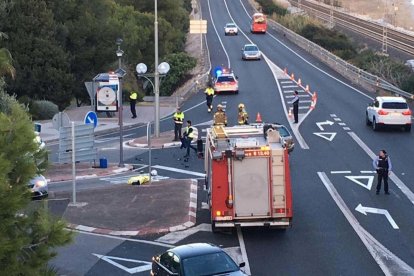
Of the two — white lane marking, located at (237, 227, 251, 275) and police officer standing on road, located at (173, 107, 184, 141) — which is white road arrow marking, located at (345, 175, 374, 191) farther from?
police officer standing on road, located at (173, 107, 184, 141)

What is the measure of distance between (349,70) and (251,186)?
40.4 meters

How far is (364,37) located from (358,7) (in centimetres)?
9320

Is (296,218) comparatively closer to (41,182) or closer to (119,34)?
(41,182)

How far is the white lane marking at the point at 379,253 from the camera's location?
54.4 feet

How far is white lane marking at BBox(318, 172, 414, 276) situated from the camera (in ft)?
54.4

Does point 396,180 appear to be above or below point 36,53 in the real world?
below

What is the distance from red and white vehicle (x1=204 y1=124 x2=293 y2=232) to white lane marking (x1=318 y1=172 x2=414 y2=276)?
6.40 feet

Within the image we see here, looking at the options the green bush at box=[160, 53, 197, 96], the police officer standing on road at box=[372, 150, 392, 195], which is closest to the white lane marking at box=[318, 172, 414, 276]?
the police officer standing on road at box=[372, 150, 392, 195]

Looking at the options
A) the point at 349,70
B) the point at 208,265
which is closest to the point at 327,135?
the point at 208,265

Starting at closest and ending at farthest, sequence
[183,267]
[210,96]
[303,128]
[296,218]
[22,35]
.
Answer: [183,267] < [296,218] < [303,128] < [210,96] < [22,35]

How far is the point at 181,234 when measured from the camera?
19781 mm

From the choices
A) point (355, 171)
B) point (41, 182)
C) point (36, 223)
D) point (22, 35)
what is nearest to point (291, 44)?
point (22, 35)

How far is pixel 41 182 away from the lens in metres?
23.2

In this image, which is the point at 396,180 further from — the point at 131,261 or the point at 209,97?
the point at 209,97
